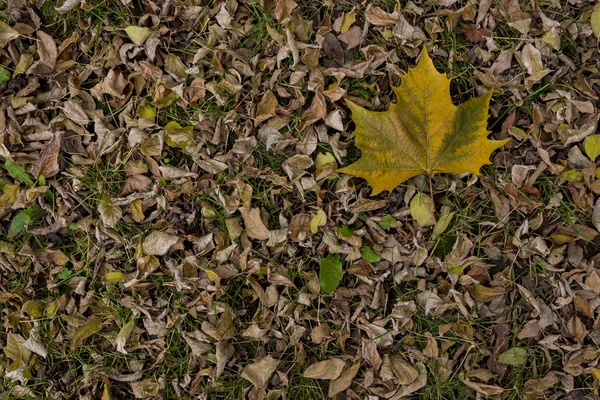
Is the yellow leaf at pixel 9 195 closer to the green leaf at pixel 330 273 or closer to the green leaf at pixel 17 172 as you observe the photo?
the green leaf at pixel 17 172

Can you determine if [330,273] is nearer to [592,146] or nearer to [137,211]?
[137,211]

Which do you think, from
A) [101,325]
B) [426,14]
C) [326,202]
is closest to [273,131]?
[326,202]

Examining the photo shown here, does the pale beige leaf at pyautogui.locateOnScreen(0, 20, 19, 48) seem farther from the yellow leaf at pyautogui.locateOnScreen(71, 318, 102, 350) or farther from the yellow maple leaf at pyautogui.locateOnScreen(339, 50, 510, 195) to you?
the yellow maple leaf at pyautogui.locateOnScreen(339, 50, 510, 195)

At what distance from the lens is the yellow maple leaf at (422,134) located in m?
1.75

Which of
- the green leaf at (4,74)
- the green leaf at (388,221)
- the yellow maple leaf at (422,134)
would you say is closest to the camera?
the yellow maple leaf at (422,134)

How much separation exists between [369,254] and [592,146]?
836 millimetres

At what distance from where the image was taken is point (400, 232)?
187cm

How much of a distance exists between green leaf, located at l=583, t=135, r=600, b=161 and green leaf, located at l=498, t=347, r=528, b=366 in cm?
71

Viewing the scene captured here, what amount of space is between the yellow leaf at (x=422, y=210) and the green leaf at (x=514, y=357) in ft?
1.71

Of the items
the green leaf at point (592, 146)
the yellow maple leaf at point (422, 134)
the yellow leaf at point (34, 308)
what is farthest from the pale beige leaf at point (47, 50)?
the green leaf at point (592, 146)

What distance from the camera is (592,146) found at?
5.92 feet

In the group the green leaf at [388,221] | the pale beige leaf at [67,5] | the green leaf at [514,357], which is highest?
the pale beige leaf at [67,5]

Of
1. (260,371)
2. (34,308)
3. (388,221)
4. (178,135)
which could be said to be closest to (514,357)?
(388,221)

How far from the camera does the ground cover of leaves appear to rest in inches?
72.5
